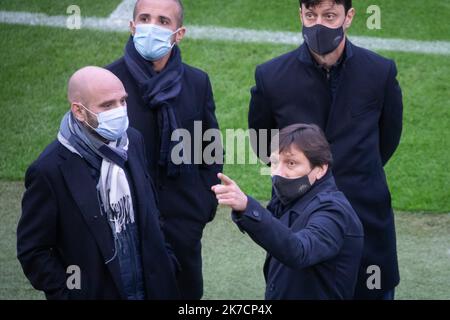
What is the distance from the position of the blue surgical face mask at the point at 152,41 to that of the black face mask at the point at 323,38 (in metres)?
0.83

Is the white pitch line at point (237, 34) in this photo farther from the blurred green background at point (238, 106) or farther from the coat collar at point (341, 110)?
the coat collar at point (341, 110)

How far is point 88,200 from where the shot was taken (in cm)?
450

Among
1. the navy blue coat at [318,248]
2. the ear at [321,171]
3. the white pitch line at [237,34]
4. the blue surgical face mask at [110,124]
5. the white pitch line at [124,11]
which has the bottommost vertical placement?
the navy blue coat at [318,248]

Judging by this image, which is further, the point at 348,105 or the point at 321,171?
the point at 348,105

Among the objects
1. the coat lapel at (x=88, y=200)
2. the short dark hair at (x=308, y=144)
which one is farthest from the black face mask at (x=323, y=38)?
the coat lapel at (x=88, y=200)

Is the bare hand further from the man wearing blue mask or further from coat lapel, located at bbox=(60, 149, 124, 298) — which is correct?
the man wearing blue mask

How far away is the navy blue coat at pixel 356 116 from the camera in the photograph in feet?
17.0

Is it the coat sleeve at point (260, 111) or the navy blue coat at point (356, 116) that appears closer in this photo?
the navy blue coat at point (356, 116)

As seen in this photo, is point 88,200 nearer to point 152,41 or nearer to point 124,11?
point 152,41

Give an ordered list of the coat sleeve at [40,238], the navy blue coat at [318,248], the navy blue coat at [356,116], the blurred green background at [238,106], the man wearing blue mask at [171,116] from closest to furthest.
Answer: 1. the navy blue coat at [318,248]
2. the coat sleeve at [40,238]
3. the navy blue coat at [356,116]
4. the man wearing blue mask at [171,116]
5. the blurred green background at [238,106]

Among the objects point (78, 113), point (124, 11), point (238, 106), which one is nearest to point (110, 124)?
point (78, 113)

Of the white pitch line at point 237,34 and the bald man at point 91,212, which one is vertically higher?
the white pitch line at point 237,34

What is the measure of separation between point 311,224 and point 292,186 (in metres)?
0.25

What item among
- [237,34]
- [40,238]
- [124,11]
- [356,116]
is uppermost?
[124,11]
